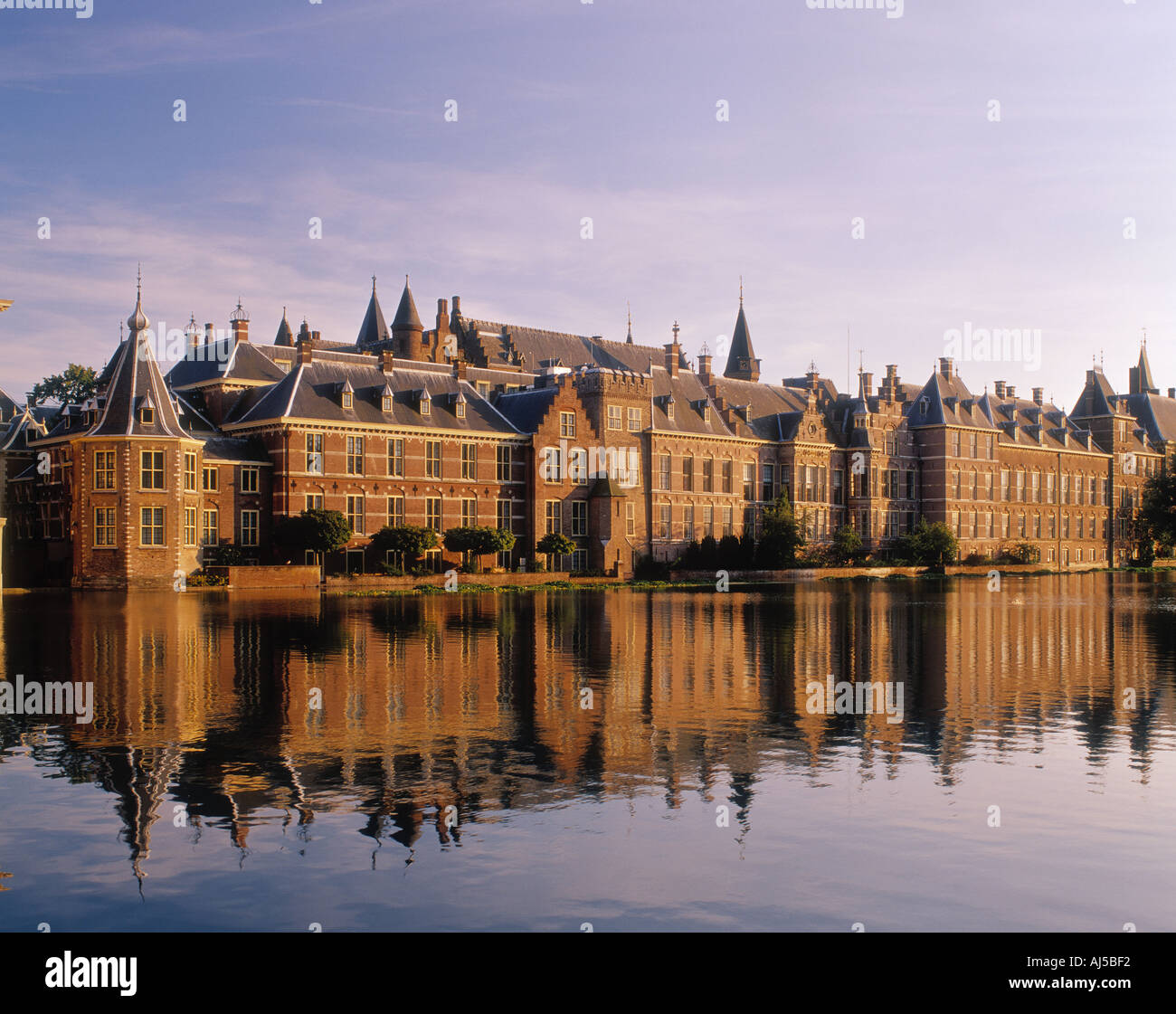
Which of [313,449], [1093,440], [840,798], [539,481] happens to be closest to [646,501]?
[539,481]

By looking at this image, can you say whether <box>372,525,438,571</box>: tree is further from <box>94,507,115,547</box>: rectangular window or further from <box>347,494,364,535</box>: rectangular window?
<box>94,507,115,547</box>: rectangular window

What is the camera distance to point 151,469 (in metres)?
62.5

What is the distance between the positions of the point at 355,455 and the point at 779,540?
3130cm

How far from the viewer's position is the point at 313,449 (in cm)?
6938

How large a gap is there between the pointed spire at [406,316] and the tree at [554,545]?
2337cm

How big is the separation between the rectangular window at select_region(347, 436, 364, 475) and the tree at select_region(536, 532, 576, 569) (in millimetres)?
11863

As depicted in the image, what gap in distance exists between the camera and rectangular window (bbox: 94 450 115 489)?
61.8 meters

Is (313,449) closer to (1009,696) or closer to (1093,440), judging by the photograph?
(1009,696)

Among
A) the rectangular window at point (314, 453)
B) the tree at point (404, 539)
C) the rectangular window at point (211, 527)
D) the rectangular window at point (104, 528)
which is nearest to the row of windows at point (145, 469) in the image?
the rectangular window at point (104, 528)

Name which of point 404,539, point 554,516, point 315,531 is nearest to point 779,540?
point 554,516

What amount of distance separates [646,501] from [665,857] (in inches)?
2962

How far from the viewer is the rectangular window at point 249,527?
68.4 meters

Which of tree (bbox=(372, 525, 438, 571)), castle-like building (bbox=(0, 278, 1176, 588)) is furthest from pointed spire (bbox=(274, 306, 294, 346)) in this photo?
tree (bbox=(372, 525, 438, 571))

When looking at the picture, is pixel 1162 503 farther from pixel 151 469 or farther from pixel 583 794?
pixel 583 794
